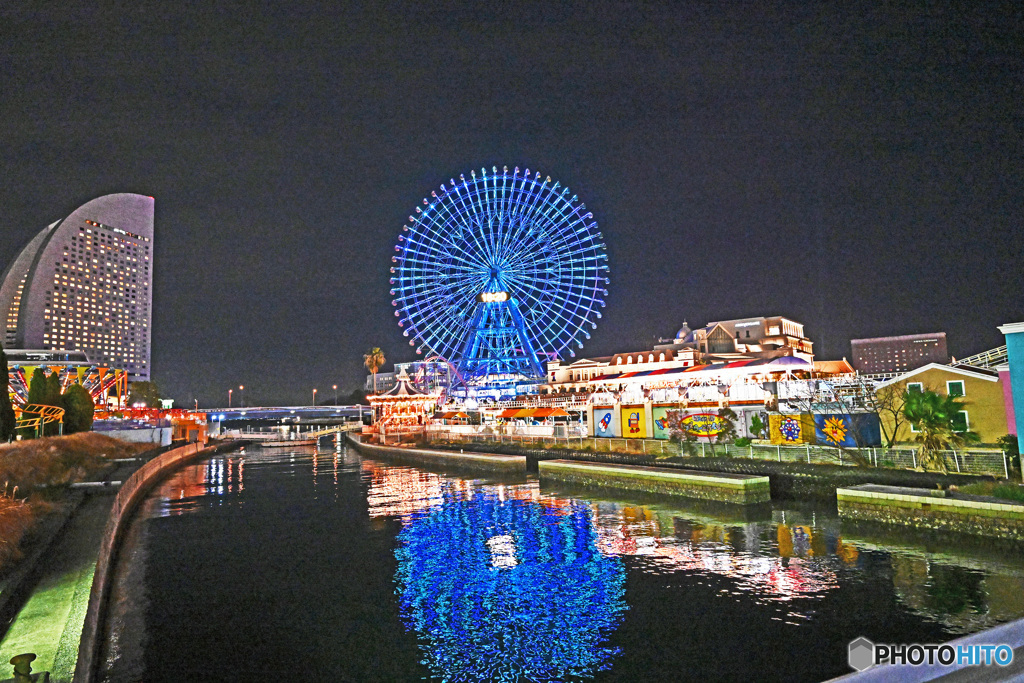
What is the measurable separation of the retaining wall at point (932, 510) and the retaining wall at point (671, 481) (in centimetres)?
361

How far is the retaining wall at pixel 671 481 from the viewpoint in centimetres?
2419

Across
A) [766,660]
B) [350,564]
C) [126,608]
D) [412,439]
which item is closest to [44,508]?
[126,608]

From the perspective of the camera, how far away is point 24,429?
40.0m

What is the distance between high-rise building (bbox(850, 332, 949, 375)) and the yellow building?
157 m

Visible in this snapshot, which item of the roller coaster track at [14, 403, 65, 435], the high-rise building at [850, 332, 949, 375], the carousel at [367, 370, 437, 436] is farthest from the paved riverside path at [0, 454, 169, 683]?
the high-rise building at [850, 332, 949, 375]

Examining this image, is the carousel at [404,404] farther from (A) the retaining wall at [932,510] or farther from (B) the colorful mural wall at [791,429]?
(A) the retaining wall at [932,510]

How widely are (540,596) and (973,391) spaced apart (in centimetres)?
2388

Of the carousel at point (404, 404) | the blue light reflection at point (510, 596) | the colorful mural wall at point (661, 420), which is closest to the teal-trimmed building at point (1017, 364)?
the blue light reflection at point (510, 596)

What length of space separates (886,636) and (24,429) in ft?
157

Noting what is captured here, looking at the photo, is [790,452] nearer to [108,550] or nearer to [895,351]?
[108,550]

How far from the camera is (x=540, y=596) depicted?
14.0 metres

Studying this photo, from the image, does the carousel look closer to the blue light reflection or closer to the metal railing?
the metal railing

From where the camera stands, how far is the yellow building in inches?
1043

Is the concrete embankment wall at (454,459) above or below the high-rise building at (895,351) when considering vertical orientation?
below
